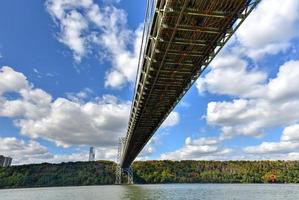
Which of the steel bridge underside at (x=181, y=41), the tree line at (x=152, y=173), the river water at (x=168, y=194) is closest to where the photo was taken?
the steel bridge underside at (x=181, y=41)

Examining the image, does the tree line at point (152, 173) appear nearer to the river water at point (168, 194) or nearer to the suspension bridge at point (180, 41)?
the river water at point (168, 194)

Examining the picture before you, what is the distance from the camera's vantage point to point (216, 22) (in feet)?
59.2

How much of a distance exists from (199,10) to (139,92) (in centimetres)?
1526

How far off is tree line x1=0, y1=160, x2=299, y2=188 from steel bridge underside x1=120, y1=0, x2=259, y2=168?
368 feet

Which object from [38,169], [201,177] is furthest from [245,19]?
[201,177]

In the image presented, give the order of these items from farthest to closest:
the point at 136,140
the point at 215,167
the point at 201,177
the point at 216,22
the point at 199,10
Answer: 1. the point at 215,167
2. the point at 201,177
3. the point at 136,140
4. the point at 216,22
5. the point at 199,10

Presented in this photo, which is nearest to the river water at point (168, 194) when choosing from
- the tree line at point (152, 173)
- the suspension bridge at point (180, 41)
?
the suspension bridge at point (180, 41)

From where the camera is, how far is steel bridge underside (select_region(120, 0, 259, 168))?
16312 millimetres

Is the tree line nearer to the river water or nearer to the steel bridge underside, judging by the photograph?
the river water

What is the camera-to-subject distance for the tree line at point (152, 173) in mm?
135375

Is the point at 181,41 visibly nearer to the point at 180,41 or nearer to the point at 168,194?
the point at 180,41

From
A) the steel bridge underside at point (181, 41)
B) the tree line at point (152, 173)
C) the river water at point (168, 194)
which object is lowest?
the river water at point (168, 194)

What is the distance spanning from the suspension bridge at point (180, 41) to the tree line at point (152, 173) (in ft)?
367

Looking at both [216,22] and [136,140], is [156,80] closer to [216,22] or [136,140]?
[216,22]
